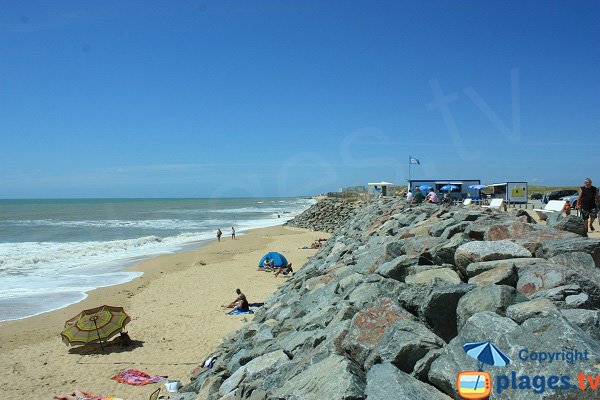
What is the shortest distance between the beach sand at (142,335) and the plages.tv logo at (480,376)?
6.16m

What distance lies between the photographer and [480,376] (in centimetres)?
301

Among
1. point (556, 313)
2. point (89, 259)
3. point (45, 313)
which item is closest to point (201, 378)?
point (556, 313)

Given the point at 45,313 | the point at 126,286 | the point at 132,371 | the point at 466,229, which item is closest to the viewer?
the point at 466,229

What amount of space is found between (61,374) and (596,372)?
911 centimetres

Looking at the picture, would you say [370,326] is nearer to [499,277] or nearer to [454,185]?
[499,277]

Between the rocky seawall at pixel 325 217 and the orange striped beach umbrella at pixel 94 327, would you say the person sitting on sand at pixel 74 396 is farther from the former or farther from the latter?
the rocky seawall at pixel 325 217

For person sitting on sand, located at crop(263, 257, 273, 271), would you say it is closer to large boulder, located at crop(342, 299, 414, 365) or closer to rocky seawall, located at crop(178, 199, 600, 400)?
rocky seawall, located at crop(178, 199, 600, 400)

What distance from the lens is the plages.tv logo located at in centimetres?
296

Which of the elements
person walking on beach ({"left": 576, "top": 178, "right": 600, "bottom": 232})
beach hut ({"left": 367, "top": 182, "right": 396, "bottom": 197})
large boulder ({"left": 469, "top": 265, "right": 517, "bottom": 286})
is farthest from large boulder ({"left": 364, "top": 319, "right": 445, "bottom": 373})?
beach hut ({"left": 367, "top": 182, "right": 396, "bottom": 197})

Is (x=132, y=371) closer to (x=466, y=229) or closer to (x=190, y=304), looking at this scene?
(x=190, y=304)

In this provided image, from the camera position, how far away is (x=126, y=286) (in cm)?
1681

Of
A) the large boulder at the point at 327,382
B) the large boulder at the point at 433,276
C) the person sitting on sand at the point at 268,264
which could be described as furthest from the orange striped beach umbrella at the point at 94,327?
the person sitting on sand at the point at 268,264

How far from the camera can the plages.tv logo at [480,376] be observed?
9.72ft

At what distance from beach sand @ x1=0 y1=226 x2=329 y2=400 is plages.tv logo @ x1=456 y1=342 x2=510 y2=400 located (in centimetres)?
616
